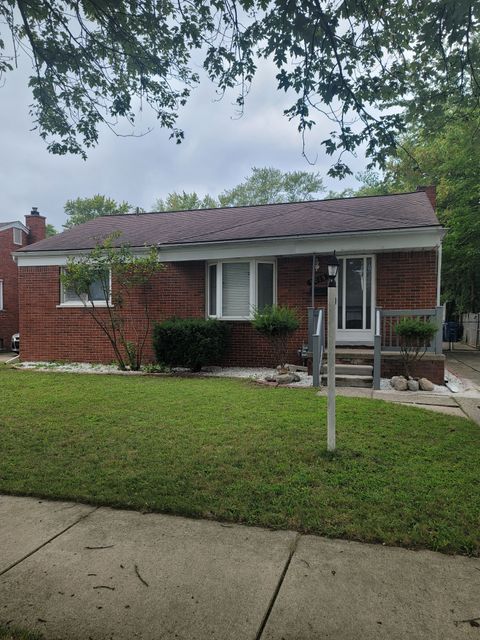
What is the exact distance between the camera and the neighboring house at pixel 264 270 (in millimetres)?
9359

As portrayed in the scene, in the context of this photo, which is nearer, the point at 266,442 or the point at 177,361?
the point at 266,442

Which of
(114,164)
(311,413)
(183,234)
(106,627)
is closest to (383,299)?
(311,413)

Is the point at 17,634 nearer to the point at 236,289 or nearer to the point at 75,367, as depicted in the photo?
the point at 236,289

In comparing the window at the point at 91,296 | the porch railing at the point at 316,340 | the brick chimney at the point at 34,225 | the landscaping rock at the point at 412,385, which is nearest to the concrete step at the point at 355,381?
the porch railing at the point at 316,340

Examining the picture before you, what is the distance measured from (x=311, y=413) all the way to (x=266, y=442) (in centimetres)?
141

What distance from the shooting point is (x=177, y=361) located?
9805mm

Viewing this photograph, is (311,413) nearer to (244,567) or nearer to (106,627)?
(244,567)

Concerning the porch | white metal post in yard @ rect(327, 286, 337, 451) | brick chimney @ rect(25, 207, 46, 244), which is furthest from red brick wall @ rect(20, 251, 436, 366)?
brick chimney @ rect(25, 207, 46, 244)

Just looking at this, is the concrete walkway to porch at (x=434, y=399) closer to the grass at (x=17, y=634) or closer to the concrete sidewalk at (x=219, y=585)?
the concrete sidewalk at (x=219, y=585)

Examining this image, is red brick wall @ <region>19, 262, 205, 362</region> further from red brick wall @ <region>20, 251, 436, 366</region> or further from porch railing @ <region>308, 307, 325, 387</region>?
porch railing @ <region>308, 307, 325, 387</region>

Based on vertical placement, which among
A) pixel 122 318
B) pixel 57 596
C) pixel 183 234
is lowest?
pixel 57 596

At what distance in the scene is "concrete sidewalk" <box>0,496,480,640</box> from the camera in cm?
197

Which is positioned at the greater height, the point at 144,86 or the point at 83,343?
the point at 144,86

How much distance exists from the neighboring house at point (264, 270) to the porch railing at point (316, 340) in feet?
2.02
